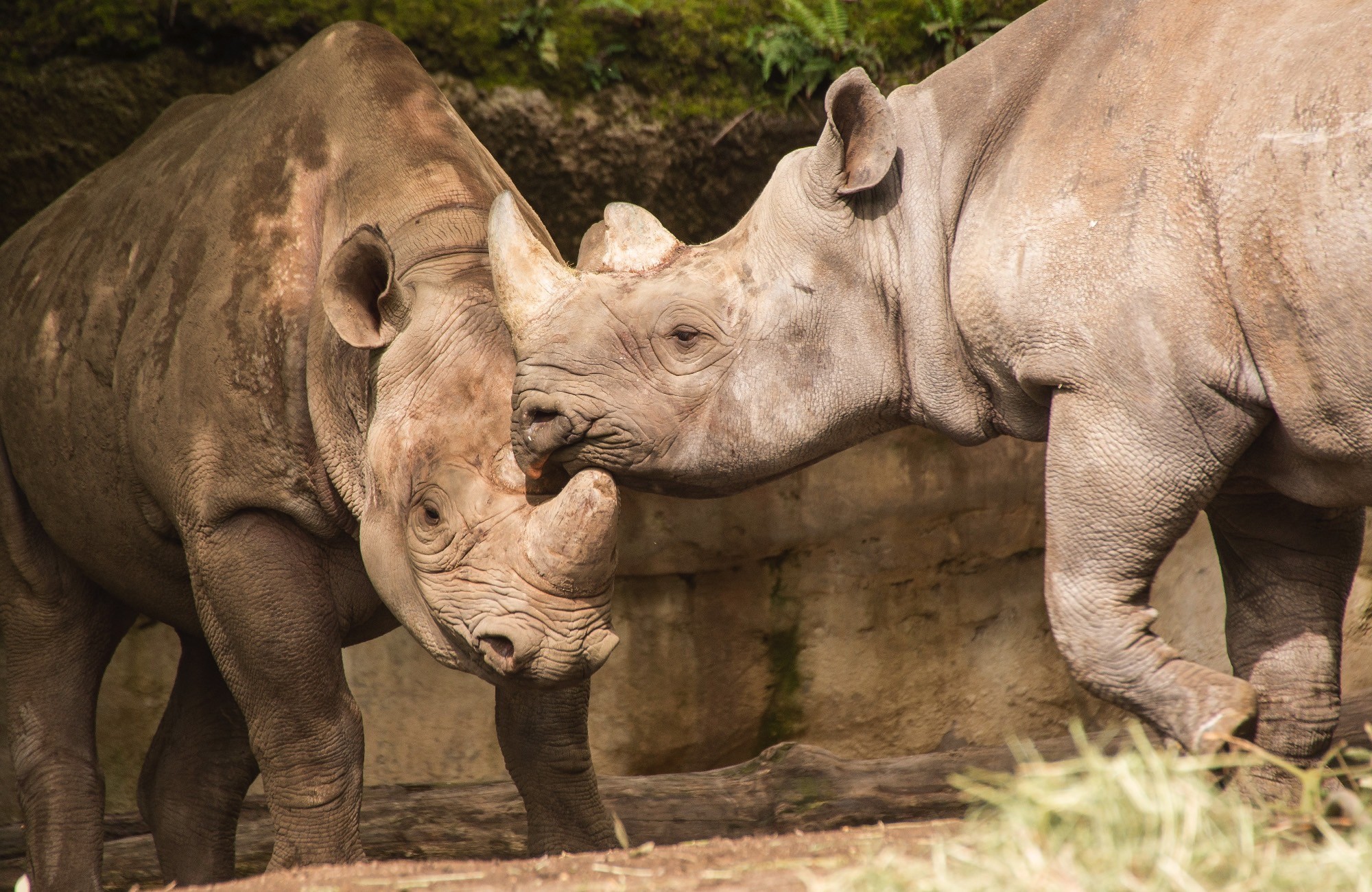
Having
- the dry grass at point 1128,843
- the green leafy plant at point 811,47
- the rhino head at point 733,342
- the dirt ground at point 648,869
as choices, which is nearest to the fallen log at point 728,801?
the rhino head at point 733,342

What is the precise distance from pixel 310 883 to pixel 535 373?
1533mm

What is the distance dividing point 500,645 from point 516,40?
3371 mm

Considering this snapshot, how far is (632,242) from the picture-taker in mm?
4656

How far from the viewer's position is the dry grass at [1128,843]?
8.59ft

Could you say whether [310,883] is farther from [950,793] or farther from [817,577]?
[817,577]

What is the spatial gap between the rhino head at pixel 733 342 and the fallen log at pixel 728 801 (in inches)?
78.2

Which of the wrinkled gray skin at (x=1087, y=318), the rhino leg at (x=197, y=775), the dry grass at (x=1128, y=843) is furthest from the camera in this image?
the rhino leg at (x=197, y=775)

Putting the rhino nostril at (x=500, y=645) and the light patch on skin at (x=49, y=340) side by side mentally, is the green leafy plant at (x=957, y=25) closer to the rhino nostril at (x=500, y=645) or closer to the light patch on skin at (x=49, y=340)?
the rhino nostril at (x=500, y=645)

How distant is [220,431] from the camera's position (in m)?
5.20

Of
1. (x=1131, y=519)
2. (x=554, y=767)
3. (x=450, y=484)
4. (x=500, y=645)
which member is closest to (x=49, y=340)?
(x=450, y=484)

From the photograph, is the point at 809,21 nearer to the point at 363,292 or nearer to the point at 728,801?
the point at 363,292

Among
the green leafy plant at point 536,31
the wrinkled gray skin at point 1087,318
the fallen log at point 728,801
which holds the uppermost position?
the green leafy plant at point 536,31

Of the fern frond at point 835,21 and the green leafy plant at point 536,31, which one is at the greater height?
the green leafy plant at point 536,31

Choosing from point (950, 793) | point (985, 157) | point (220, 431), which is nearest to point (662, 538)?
point (950, 793)
